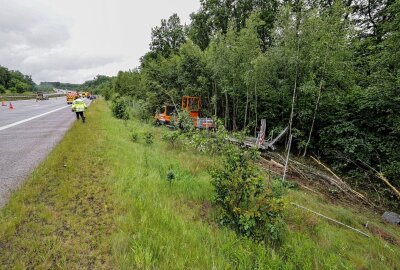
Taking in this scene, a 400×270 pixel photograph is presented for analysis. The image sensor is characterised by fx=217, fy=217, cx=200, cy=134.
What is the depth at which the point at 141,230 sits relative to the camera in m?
3.33

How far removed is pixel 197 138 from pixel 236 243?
276 centimetres

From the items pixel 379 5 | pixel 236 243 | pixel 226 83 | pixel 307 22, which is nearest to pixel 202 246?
pixel 236 243

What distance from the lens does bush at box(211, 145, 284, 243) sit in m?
3.77

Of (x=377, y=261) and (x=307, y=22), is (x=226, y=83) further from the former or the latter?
(x=377, y=261)

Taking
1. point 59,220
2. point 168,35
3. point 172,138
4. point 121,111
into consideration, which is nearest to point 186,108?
point 121,111

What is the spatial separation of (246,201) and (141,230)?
2.06 m

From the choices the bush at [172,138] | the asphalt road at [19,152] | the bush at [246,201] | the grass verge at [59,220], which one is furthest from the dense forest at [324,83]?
the asphalt road at [19,152]

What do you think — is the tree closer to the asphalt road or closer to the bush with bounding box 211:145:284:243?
the asphalt road

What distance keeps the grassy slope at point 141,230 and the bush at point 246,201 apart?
290 millimetres

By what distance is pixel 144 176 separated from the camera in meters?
5.75

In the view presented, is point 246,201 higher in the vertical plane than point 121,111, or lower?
lower

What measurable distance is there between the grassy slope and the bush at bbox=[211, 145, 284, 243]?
11.4 inches

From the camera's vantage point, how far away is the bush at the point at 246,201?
377 cm

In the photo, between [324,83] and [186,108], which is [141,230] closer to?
[324,83]
